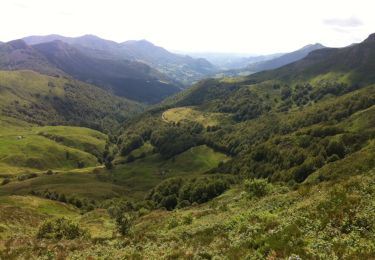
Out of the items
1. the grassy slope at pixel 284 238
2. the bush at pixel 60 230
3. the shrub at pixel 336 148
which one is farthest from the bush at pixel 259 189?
the shrub at pixel 336 148

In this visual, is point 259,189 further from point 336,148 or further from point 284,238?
point 336,148

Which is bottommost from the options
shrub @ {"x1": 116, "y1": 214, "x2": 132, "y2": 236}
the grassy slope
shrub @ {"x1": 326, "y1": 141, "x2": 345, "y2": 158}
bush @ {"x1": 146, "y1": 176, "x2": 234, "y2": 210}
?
bush @ {"x1": 146, "y1": 176, "x2": 234, "y2": 210}

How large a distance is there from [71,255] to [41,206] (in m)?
123

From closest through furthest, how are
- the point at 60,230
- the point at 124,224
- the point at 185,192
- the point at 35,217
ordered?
the point at 124,224
the point at 60,230
the point at 35,217
the point at 185,192

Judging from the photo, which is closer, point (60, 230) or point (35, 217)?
point (60, 230)

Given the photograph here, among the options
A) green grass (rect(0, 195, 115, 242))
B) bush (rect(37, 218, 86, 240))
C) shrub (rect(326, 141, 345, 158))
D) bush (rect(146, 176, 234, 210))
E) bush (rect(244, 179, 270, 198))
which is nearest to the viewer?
bush (rect(37, 218, 86, 240))

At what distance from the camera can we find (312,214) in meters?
30.6

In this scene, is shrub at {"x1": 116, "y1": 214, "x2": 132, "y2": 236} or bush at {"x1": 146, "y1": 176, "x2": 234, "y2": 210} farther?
bush at {"x1": 146, "y1": 176, "x2": 234, "y2": 210}

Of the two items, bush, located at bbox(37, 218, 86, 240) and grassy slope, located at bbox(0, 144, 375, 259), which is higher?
grassy slope, located at bbox(0, 144, 375, 259)

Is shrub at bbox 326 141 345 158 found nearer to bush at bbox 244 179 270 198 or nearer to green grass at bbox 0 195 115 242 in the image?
bush at bbox 244 179 270 198

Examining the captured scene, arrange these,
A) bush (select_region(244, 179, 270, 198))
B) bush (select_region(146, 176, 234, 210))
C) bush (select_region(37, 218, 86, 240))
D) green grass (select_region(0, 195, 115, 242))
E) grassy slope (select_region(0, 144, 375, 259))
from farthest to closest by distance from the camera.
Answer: bush (select_region(146, 176, 234, 210)) → bush (select_region(244, 179, 270, 198)) → green grass (select_region(0, 195, 115, 242)) → bush (select_region(37, 218, 86, 240)) → grassy slope (select_region(0, 144, 375, 259))

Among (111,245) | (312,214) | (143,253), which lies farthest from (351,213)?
(111,245)

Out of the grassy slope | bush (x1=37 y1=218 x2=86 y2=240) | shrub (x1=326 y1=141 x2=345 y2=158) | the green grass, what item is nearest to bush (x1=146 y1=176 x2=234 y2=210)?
the green grass

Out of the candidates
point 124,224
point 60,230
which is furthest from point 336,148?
point 60,230
